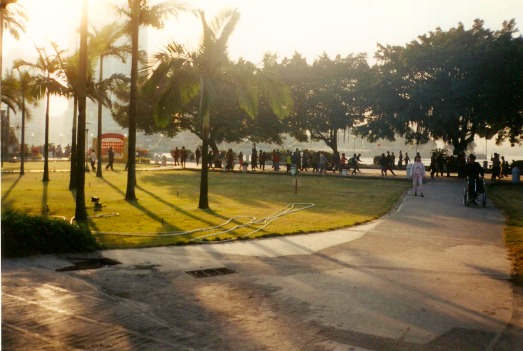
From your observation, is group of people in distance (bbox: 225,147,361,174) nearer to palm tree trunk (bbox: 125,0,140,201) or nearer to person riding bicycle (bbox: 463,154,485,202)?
person riding bicycle (bbox: 463,154,485,202)

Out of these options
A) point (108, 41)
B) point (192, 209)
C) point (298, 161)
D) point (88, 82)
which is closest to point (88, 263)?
point (192, 209)

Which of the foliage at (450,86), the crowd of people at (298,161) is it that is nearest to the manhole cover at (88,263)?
the crowd of people at (298,161)

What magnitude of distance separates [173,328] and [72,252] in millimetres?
4321

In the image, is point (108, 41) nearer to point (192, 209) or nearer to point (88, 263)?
point (192, 209)

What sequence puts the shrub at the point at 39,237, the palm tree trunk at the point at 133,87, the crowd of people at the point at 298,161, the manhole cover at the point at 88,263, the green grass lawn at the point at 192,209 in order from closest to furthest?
the manhole cover at the point at 88,263 → the shrub at the point at 39,237 → the green grass lawn at the point at 192,209 → the palm tree trunk at the point at 133,87 → the crowd of people at the point at 298,161

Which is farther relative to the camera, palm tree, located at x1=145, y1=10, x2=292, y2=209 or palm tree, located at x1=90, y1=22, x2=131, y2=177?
palm tree, located at x1=90, y1=22, x2=131, y2=177

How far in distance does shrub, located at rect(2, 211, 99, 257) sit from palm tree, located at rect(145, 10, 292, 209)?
22.5 ft

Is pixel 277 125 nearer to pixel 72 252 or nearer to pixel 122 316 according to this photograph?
pixel 72 252

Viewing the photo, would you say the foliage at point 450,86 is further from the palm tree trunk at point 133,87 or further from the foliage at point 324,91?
the palm tree trunk at point 133,87

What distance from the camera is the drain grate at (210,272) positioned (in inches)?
286

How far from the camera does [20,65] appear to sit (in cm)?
2388

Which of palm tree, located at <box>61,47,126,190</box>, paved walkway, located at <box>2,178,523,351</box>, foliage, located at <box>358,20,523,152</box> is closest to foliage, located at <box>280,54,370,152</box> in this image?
foliage, located at <box>358,20,523,152</box>

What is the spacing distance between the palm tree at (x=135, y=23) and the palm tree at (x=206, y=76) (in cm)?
180

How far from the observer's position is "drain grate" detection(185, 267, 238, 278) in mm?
7257
